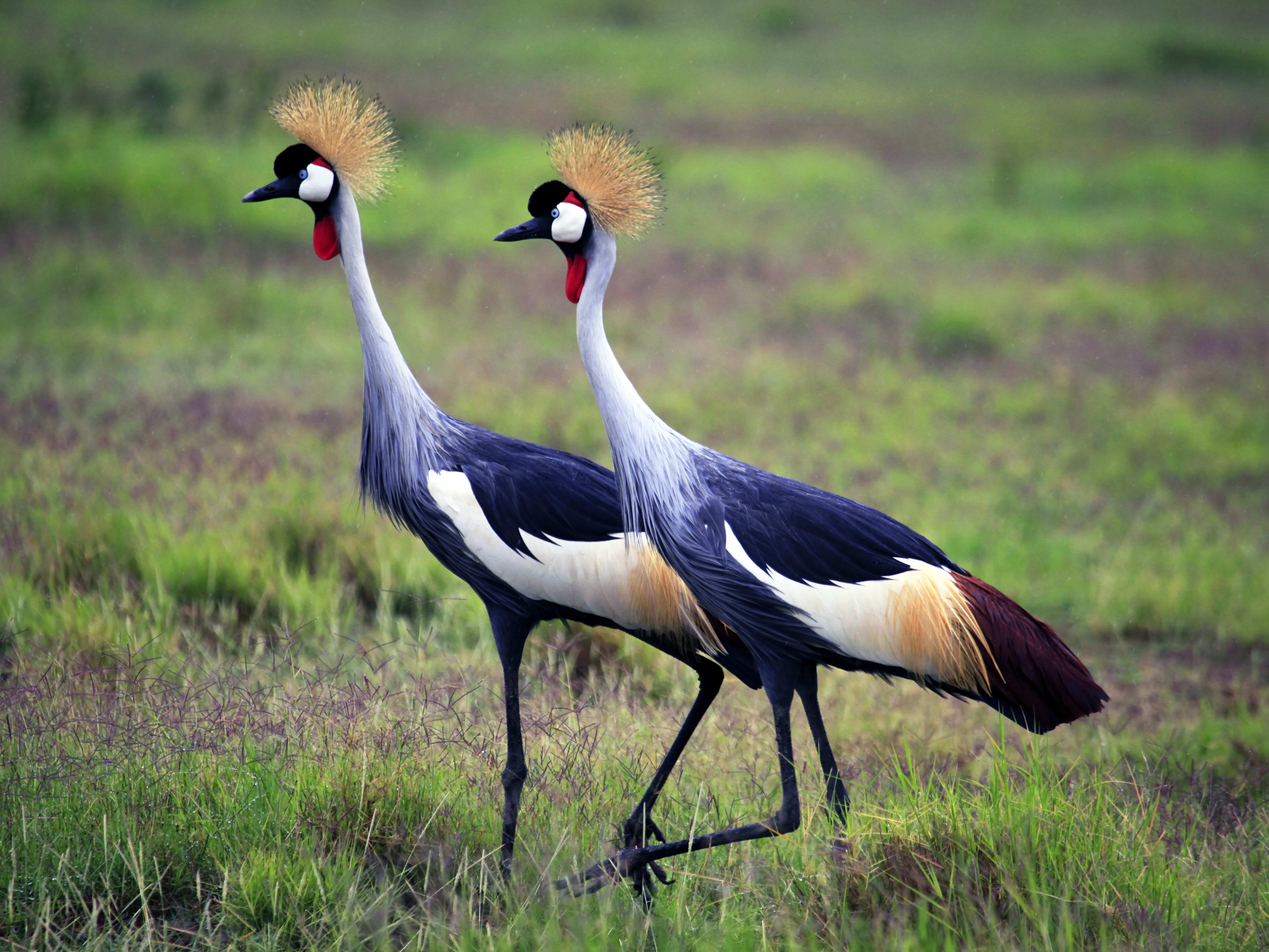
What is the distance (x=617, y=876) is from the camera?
2.57m

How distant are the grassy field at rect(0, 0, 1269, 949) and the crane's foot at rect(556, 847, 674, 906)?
5 centimetres

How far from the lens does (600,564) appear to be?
9.22ft

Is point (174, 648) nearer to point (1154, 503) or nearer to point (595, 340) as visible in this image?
point (595, 340)

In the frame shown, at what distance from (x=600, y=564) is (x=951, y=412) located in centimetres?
524

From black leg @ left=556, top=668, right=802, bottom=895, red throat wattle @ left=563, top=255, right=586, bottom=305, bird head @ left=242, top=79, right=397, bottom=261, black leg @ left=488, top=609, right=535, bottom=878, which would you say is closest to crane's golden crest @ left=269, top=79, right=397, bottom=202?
bird head @ left=242, top=79, right=397, bottom=261

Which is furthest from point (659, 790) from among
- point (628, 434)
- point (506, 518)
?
point (628, 434)

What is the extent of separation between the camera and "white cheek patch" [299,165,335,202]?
2.85m

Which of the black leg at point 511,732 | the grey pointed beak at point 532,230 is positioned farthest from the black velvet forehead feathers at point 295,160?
the black leg at point 511,732

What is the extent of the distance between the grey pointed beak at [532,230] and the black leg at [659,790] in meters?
1.08

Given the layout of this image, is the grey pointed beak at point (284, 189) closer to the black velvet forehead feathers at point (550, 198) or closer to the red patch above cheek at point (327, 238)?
the red patch above cheek at point (327, 238)

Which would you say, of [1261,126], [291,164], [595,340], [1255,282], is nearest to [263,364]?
[291,164]

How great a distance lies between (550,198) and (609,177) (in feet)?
0.49

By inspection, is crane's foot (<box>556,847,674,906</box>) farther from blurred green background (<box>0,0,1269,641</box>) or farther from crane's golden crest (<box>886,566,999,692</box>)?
blurred green background (<box>0,0,1269,641</box>)

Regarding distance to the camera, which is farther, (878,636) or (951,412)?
A: (951,412)
